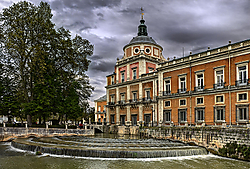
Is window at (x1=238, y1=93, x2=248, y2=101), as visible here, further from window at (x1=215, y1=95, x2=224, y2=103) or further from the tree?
the tree

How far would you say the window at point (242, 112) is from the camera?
29.3m

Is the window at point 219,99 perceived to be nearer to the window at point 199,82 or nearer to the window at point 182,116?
the window at point 199,82

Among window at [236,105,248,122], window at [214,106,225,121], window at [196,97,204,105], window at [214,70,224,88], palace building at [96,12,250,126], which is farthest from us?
window at [196,97,204,105]

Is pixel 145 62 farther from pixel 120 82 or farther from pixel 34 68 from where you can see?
pixel 34 68

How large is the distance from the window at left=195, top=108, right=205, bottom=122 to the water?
53.6 feet

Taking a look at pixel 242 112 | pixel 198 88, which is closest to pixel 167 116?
pixel 198 88

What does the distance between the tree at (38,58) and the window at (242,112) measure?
80.6ft

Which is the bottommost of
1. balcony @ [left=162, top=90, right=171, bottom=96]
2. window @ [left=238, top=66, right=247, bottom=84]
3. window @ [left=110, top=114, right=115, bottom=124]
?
window @ [left=110, top=114, right=115, bottom=124]

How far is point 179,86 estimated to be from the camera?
38188mm

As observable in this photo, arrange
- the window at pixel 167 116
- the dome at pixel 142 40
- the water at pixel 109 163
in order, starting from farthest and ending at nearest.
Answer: the dome at pixel 142 40 < the window at pixel 167 116 < the water at pixel 109 163

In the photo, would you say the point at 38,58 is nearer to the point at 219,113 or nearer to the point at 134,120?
the point at 134,120

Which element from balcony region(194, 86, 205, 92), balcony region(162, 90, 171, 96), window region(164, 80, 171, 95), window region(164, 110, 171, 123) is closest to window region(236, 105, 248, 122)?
balcony region(194, 86, 205, 92)

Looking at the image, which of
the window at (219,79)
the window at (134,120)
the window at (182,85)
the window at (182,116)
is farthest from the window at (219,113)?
the window at (134,120)

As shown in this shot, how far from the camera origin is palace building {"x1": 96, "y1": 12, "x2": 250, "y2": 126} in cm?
3069
